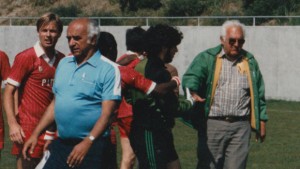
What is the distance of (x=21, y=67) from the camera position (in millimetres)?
9398

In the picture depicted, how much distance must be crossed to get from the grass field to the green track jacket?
436cm

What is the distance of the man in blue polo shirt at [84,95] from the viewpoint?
24.6 feet

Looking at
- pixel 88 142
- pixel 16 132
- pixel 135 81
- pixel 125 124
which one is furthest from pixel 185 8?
pixel 88 142

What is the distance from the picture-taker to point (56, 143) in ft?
25.5

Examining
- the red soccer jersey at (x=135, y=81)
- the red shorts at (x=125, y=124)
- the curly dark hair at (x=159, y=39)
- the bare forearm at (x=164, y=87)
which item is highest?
the curly dark hair at (x=159, y=39)

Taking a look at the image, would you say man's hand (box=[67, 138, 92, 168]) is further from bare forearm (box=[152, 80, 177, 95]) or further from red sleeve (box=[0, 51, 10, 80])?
red sleeve (box=[0, 51, 10, 80])

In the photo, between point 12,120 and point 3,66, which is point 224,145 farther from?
point 3,66

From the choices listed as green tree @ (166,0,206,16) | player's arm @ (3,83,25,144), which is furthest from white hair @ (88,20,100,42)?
green tree @ (166,0,206,16)

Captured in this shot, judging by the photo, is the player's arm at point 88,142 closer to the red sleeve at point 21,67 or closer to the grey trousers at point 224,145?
the red sleeve at point 21,67

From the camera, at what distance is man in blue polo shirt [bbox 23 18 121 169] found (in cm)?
751

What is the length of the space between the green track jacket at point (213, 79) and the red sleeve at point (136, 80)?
114 centimetres

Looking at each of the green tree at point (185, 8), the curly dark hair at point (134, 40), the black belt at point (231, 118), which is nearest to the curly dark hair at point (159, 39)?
the black belt at point (231, 118)

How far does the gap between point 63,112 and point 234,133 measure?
2.66 meters

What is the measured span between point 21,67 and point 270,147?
8.29m
